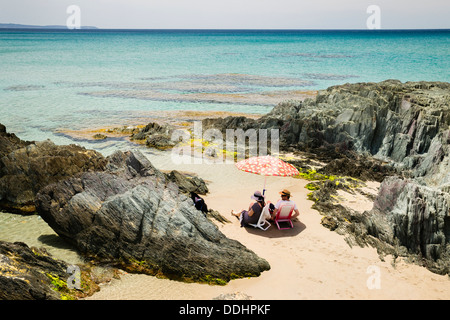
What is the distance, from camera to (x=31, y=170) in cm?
1396

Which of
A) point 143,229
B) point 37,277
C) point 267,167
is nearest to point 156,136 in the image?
point 267,167

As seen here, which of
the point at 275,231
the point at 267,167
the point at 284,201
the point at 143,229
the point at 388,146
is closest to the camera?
the point at 143,229

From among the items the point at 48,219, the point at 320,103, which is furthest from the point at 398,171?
the point at 48,219

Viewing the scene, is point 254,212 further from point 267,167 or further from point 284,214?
point 267,167

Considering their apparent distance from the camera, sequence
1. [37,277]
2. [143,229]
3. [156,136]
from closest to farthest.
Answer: [37,277] → [143,229] → [156,136]

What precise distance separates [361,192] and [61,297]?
1163 centimetres

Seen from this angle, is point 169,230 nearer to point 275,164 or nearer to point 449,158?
point 275,164

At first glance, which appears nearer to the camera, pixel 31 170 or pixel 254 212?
pixel 254 212

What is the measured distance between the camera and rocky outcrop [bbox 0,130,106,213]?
44.5ft

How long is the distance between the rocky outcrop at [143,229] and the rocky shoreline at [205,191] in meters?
0.03

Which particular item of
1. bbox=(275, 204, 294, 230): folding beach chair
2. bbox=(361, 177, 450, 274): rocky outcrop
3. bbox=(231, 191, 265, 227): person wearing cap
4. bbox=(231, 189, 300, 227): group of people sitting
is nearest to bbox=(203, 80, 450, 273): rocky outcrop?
bbox=(361, 177, 450, 274): rocky outcrop

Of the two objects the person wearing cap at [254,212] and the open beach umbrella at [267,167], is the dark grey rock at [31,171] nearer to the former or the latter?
the open beach umbrella at [267,167]

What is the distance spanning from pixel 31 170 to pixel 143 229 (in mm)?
6365

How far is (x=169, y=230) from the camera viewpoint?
9969mm
